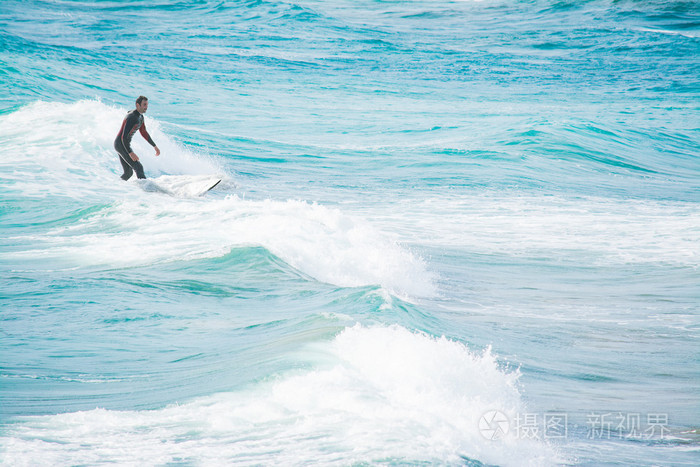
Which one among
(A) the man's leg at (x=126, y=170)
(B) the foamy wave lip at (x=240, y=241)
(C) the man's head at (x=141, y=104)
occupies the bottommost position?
(B) the foamy wave lip at (x=240, y=241)

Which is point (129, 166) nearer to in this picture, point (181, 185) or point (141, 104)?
point (181, 185)

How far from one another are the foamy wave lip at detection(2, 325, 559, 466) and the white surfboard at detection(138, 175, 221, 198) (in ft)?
21.7

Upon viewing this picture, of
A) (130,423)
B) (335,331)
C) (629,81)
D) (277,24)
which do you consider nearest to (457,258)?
(335,331)

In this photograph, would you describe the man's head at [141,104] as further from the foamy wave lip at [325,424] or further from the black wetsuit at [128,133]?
the foamy wave lip at [325,424]

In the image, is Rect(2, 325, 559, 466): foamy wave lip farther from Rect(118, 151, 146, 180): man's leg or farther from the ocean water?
Rect(118, 151, 146, 180): man's leg

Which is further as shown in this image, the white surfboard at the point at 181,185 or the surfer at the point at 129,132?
the white surfboard at the point at 181,185

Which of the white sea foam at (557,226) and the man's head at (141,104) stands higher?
the man's head at (141,104)

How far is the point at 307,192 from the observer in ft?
43.0

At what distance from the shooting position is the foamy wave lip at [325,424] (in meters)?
3.43

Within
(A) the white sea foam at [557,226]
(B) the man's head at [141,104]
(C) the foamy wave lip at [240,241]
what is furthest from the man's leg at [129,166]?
(A) the white sea foam at [557,226]

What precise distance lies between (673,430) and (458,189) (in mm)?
9210

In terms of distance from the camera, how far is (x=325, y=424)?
3.66 meters

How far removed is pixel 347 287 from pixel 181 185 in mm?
5040

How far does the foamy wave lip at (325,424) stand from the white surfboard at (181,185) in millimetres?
6600
